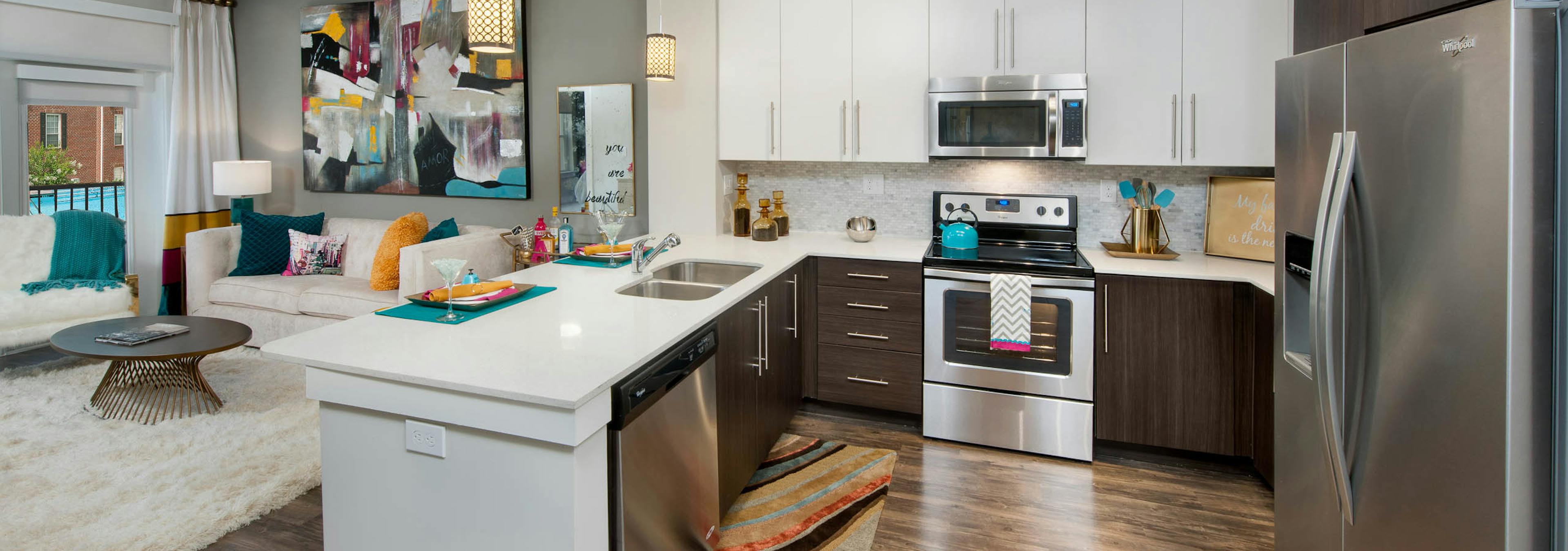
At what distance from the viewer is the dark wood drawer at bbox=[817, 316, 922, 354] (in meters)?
3.34

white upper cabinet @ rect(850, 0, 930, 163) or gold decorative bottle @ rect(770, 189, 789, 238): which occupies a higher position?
white upper cabinet @ rect(850, 0, 930, 163)

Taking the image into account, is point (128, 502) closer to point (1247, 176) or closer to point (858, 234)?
point (858, 234)

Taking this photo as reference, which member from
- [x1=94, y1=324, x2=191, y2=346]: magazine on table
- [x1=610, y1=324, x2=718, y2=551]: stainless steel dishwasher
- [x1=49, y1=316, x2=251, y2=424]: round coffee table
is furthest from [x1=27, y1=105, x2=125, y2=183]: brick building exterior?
[x1=610, y1=324, x2=718, y2=551]: stainless steel dishwasher

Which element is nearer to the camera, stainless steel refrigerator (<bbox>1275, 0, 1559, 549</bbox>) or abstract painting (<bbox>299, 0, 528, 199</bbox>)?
stainless steel refrigerator (<bbox>1275, 0, 1559, 549</bbox>)

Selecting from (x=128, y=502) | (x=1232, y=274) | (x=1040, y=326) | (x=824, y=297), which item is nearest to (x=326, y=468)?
(x=128, y=502)

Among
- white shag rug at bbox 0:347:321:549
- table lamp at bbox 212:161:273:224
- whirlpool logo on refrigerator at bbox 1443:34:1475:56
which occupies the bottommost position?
white shag rug at bbox 0:347:321:549

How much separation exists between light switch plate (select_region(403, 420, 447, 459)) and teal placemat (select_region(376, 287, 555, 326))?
442 millimetres

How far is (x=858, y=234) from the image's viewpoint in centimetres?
377

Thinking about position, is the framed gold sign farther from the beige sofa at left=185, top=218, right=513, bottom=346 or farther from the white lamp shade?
the white lamp shade

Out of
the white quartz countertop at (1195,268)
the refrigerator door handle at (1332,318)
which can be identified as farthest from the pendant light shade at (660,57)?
the refrigerator door handle at (1332,318)

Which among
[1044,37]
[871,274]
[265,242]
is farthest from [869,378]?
[265,242]

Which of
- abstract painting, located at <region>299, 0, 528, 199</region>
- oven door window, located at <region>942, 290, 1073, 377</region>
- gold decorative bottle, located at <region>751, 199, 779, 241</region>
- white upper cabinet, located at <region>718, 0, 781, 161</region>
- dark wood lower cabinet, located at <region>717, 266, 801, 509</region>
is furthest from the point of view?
abstract painting, located at <region>299, 0, 528, 199</region>

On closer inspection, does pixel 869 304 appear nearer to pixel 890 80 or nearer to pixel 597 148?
pixel 890 80

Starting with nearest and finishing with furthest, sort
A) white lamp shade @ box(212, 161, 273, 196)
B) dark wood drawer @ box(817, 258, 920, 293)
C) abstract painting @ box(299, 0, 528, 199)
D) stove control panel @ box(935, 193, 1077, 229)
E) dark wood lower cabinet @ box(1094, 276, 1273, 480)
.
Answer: dark wood lower cabinet @ box(1094, 276, 1273, 480), dark wood drawer @ box(817, 258, 920, 293), stove control panel @ box(935, 193, 1077, 229), abstract painting @ box(299, 0, 528, 199), white lamp shade @ box(212, 161, 273, 196)
